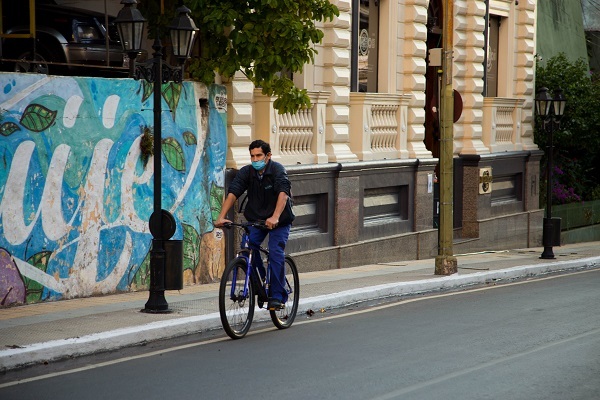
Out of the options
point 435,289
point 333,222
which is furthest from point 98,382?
point 333,222

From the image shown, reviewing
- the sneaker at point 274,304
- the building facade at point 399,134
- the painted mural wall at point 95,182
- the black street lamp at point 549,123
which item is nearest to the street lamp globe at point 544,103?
the black street lamp at point 549,123

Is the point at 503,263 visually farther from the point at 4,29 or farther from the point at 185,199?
the point at 4,29

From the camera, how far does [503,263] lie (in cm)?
2161

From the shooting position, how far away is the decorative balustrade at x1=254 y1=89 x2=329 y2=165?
1772cm

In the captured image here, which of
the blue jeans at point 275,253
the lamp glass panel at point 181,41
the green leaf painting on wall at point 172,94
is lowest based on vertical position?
the blue jeans at point 275,253

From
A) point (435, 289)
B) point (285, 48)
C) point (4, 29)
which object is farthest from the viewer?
point (435, 289)

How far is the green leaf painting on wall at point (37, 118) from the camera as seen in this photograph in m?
13.2

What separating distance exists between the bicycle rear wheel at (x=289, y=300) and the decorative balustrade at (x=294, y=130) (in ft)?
18.6

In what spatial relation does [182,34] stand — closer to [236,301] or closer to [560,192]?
[236,301]

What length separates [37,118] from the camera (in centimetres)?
1338

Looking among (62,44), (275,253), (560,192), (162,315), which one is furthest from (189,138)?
(560,192)

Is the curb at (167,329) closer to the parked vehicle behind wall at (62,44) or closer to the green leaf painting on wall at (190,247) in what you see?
the green leaf painting on wall at (190,247)

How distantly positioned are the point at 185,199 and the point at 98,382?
6999mm

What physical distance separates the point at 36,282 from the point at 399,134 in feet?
35.0
